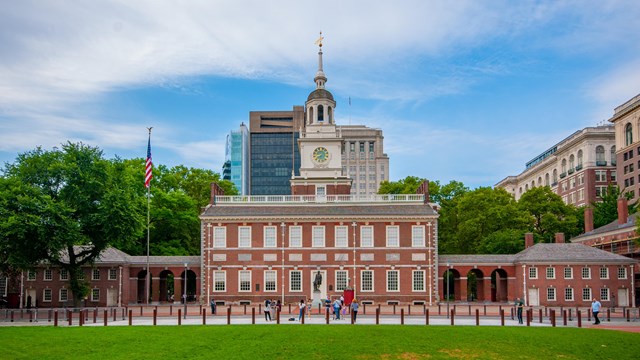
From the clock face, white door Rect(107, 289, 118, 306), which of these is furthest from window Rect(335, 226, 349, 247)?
white door Rect(107, 289, 118, 306)

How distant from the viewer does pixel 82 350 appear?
90.7 feet

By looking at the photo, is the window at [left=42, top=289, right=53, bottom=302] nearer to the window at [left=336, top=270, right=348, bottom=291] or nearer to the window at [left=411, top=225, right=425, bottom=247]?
the window at [left=336, top=270, right=348, bottom=291]

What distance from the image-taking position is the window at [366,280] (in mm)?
63469

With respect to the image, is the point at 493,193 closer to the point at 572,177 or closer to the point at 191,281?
the point at 191,281

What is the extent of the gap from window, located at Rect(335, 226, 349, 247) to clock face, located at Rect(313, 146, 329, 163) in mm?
11349

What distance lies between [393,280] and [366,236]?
178 inches

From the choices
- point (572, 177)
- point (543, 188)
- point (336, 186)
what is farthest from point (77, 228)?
point (572, 177)

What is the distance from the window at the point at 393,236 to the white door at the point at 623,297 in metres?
19.4

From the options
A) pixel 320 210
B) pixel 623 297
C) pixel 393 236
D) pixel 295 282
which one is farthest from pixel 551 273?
pixel 295 282

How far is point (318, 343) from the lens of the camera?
94.6 feet

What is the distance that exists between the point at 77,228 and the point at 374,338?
27303 mm

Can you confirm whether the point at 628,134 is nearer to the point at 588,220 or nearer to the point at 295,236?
the point at 588,220

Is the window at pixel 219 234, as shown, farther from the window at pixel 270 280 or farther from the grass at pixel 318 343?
the grass at pixel 318 343

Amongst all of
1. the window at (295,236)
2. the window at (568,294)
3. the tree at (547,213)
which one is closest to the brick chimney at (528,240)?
the window at (568,294)
